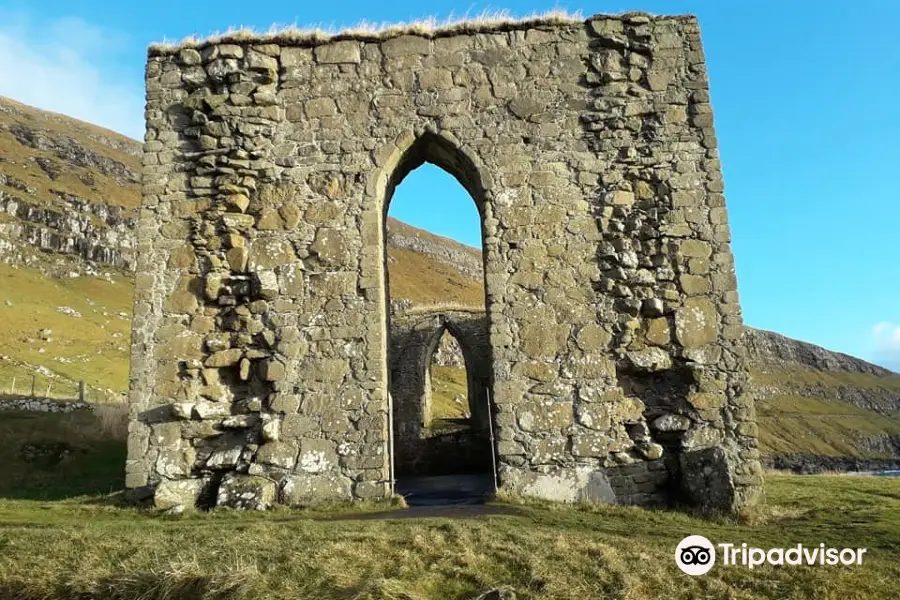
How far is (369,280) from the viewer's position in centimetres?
947

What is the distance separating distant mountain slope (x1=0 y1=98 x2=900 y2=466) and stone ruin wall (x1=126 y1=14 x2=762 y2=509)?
918 inches

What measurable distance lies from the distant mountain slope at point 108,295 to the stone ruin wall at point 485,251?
918 inches

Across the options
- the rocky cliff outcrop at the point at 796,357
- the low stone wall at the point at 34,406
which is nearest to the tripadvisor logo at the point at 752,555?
the low stone wall at the point at 34,406

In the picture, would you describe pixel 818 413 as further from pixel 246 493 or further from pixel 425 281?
pixel 246 493

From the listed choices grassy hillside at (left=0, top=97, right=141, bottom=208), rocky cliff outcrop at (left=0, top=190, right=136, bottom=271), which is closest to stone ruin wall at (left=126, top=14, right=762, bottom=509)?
rocky cliff outcrop at (left=0, top=190, right=136, bottom=271)

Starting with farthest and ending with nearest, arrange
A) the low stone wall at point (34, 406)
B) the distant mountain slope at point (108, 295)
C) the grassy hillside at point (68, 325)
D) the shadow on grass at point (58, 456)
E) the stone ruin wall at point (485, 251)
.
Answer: the distant mountain slope at point (108, 295), the grassy hillside at point (68, 325), the low stone wall at point (34, 406), the shadow on grass at point (58, 456), the stone ruin wall at point (485, 251)

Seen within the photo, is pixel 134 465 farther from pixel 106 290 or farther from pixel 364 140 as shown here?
pixel 106 290

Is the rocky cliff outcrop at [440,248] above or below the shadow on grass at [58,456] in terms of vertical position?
above

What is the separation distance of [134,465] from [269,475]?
6.77 ft

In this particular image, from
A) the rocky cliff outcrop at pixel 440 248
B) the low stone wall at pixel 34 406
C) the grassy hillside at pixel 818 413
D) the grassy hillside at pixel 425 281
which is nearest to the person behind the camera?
the low stone wall at pixel 34 406

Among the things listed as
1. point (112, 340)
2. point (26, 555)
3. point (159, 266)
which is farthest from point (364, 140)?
point (112, 340)

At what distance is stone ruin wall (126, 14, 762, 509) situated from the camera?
8.84m

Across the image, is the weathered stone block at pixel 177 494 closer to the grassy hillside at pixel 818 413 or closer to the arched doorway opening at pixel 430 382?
the arched doorway opening at pixel 430 382

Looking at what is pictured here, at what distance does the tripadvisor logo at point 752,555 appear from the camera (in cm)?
534
